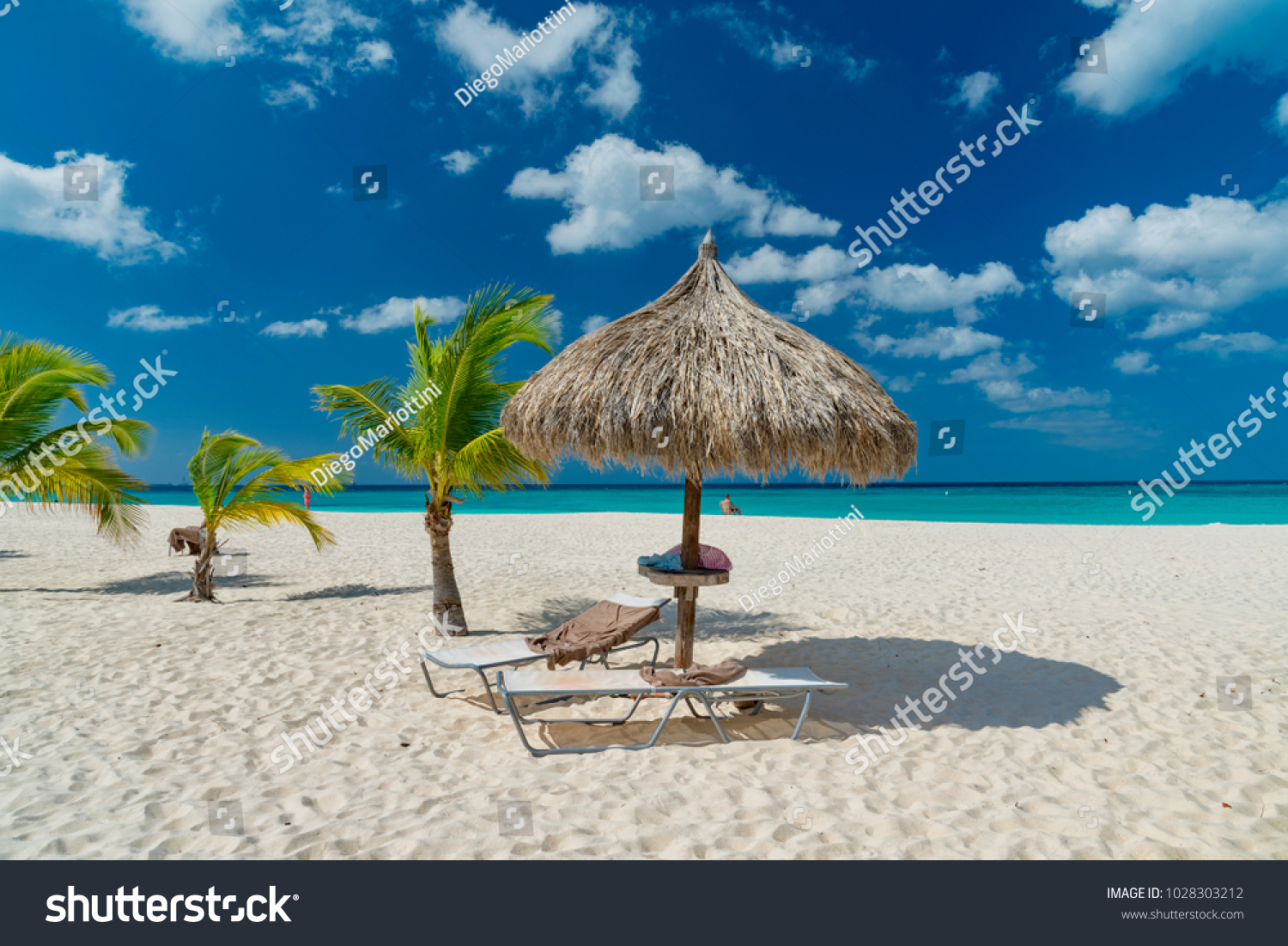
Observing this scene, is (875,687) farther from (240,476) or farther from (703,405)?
(240,476)

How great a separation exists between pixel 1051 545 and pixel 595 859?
15055 millimetres

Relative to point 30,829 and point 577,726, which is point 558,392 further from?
point 30,829

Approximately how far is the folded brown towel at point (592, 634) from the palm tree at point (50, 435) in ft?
18.5

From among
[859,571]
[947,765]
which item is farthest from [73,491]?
[859,571]

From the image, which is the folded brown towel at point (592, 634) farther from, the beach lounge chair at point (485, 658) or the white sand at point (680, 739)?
the white sand at point (680, 739)

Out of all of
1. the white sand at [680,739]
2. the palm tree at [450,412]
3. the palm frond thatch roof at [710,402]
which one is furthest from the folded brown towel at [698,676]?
the palm tree at [450,412]

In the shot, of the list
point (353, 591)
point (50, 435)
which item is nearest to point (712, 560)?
point (353, 591)

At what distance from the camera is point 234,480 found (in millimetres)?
7820

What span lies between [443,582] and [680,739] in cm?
350

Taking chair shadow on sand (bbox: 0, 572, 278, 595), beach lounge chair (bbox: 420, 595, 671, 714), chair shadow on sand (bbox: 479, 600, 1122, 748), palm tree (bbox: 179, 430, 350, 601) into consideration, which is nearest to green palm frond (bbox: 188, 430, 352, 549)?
palm tree (bbox: 179, 430, 350, 601)

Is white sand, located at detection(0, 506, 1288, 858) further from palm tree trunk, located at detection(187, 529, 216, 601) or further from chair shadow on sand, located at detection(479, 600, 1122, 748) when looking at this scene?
palm tree trunk, located at detection(187, 529, 216, 601)

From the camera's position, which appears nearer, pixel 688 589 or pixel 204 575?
pixel 688 589

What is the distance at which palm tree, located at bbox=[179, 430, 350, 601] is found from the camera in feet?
25.4

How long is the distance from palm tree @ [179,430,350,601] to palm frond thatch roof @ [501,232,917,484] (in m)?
4.37
